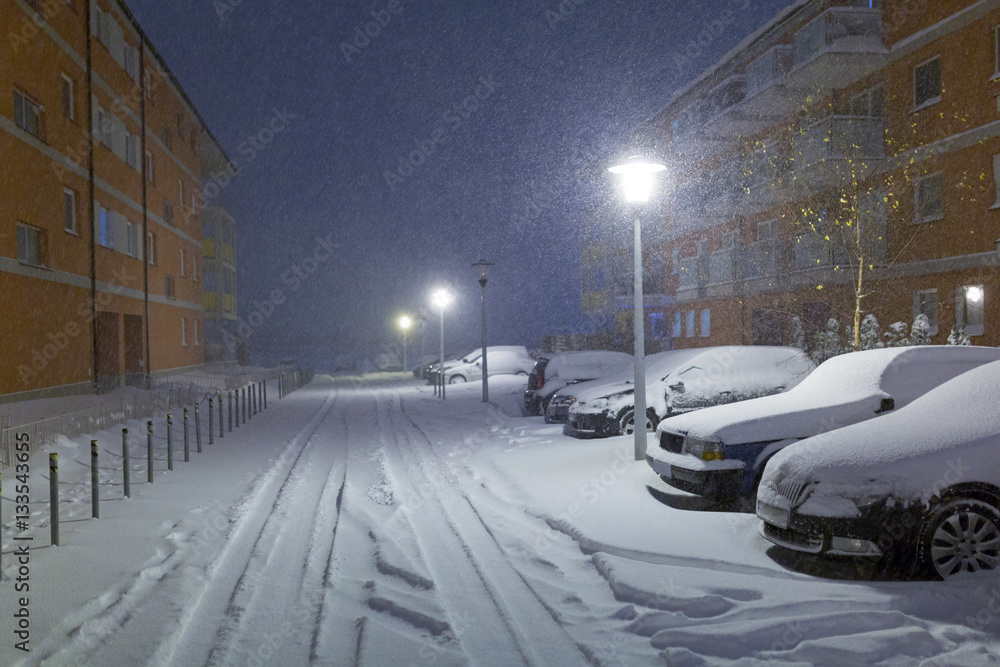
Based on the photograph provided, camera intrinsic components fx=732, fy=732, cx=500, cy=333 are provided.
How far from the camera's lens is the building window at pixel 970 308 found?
17.9 metres

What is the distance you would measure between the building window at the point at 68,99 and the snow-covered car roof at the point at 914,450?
20.3m

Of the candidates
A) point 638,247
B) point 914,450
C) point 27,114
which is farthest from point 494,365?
point 914,450

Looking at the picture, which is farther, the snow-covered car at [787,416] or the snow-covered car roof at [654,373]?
the snow-covered car roof at [654,373]

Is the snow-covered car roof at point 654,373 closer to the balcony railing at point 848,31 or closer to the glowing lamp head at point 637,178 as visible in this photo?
the glowing lamp head at point 637,178

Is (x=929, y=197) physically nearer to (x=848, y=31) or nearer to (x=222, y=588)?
(x=848, y=31)

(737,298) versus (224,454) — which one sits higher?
(737,298)

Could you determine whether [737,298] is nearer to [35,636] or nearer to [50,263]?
[50,263]

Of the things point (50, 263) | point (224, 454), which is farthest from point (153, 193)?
point (224, 454)

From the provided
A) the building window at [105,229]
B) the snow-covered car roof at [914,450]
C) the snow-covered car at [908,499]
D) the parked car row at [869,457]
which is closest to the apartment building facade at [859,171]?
the parked car row at [869,457]

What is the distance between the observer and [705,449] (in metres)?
7.00

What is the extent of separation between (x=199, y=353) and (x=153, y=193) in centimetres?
919

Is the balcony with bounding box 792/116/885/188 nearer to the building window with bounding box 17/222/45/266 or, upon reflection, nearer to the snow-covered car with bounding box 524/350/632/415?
the snow-covered car with bounding box 524/350/632/415

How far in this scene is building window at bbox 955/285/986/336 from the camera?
17875 mm

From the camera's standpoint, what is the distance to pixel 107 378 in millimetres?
22672
